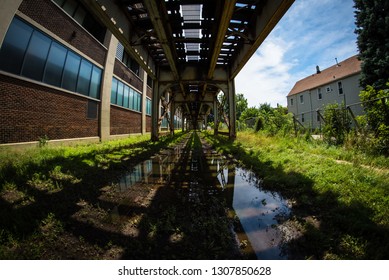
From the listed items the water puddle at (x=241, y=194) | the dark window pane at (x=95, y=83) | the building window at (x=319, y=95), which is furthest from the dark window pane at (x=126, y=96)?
the building window at (x=319, y=95)

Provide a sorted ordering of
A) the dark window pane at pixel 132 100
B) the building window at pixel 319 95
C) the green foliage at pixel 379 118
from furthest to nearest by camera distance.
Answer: the building window at pixel 319 95, the dark window pane at pixel 132 100, the green foliage at pixel 379 118

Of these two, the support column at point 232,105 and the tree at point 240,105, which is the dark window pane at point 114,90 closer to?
the support column at point 232,105

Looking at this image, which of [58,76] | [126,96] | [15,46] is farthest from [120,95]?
[15,46]

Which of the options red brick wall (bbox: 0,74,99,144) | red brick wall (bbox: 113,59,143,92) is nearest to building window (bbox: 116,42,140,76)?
red brick wall (bbox: 113,59,143,92)

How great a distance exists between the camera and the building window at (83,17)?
31.9 feet

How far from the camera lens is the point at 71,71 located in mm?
10203

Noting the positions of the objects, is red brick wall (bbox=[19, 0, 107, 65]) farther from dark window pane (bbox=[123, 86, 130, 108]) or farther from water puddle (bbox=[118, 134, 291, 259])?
water puddle (bbox=[118, 134, 291, 259])

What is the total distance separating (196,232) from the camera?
2311 mm

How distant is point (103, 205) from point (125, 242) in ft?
3.88

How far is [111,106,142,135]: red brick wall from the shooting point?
15.0 meters

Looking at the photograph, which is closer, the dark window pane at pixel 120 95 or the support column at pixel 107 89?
the support column at pixel 107 89

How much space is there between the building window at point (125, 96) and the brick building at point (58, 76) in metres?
0.08

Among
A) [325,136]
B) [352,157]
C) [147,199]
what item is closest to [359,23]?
[325,136]

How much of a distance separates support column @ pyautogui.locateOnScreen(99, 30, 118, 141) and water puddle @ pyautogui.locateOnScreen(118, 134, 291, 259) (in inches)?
330
